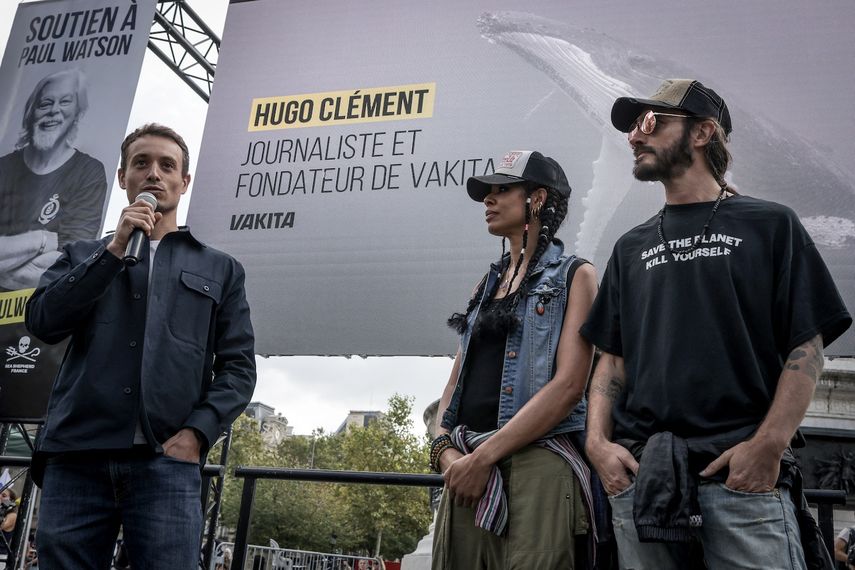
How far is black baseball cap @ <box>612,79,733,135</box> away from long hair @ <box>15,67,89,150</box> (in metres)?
4.96

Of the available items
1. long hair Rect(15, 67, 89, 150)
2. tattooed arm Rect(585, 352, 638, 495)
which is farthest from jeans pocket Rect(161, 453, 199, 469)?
long hair Rect(15, 67, 89, 150)

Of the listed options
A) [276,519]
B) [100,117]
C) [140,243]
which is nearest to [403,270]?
[100,117]

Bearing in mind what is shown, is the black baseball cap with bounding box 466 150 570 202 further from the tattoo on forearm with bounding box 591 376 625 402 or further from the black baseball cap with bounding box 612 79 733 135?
the tattoo on forearm with bounding box 591 376 625 402

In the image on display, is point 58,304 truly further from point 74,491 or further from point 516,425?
point 516,425

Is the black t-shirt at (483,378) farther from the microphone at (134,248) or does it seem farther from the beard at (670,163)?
the microphone at (134,248)

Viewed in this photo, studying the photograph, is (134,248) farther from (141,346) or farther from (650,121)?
(650,121)

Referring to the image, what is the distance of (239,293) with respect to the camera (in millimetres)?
2236

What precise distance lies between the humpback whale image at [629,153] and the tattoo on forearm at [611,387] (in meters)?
3.07

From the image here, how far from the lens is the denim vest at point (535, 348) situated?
6.29ft

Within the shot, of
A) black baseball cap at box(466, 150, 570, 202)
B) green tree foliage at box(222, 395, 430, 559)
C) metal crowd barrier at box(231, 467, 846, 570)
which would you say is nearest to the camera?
black baseball cap at box(466, 150, 570, 202)

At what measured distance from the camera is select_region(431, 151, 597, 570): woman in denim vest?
177 cm

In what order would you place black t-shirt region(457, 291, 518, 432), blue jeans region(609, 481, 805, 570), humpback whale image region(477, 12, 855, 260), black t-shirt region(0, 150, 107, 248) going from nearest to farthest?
1. blue jeans region(609, 481, 805, 570)
2. black t-shirt region(457, 291, 518, 432)
3. humpback whale image region(477, 12, 855, 260)
4. black t-shirt region(0, 150, 107, 248)

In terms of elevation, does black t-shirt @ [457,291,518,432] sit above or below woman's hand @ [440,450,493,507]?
above

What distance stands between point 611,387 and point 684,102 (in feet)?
2.31
